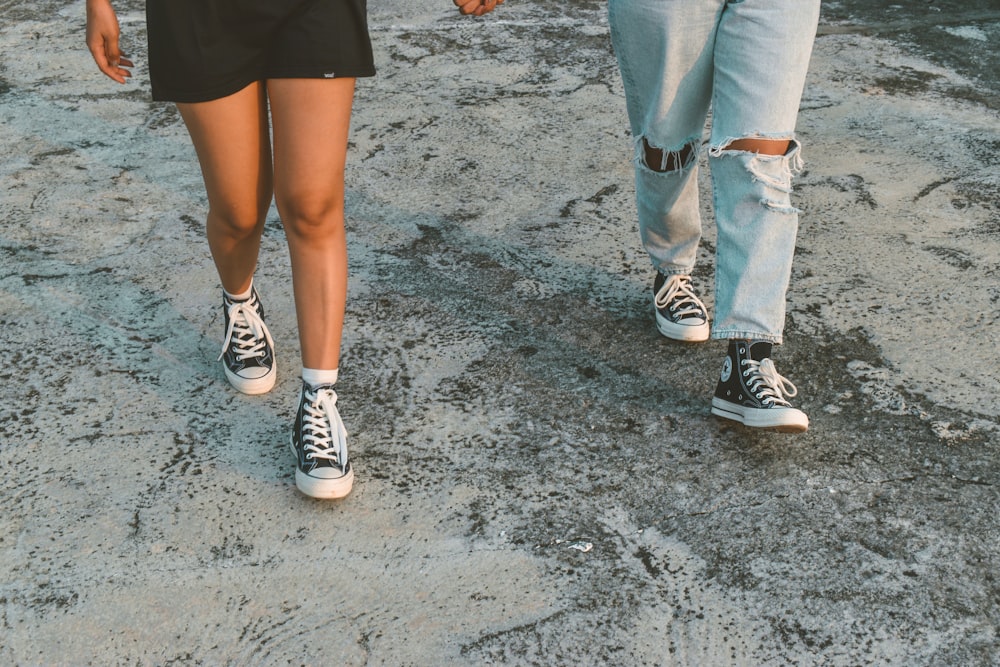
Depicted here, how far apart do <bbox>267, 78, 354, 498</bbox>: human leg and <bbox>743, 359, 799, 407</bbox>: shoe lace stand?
34.6 inches

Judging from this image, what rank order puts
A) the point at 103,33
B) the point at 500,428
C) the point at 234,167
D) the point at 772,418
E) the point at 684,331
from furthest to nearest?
the point at 684,331 → the point at 500,428 → the point at 772,418 → the point at 234,167 → the point at 103,33

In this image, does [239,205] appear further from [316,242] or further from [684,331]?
[684,331]

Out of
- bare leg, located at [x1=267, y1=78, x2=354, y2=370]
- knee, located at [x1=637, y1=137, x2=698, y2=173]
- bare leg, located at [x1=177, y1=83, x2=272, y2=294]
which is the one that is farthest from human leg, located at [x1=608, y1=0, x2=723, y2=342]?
bare leg, located at [x1=177, y1=83, x2=272, y2=294]

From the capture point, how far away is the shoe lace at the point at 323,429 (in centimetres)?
208

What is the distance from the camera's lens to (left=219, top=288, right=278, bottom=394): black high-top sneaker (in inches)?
95.0

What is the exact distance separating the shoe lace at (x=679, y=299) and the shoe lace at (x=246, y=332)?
98 centimetres

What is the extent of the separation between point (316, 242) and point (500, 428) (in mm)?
601

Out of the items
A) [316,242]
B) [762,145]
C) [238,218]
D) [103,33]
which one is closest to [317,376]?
[316,242]

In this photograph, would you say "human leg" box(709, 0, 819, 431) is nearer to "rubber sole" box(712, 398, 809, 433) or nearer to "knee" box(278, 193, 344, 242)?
"rubber sole" box(712, 398, 809, 433)

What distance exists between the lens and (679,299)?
2.62 m

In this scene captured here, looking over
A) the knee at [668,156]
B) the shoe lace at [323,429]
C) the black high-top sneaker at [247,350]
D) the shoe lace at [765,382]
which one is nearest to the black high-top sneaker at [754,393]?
the shoe lace at [765,382]

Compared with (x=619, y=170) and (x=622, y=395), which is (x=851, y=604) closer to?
(x=622, y=395)

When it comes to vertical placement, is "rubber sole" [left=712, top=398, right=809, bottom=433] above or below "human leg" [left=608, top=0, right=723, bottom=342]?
below

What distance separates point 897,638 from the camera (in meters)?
1.76
